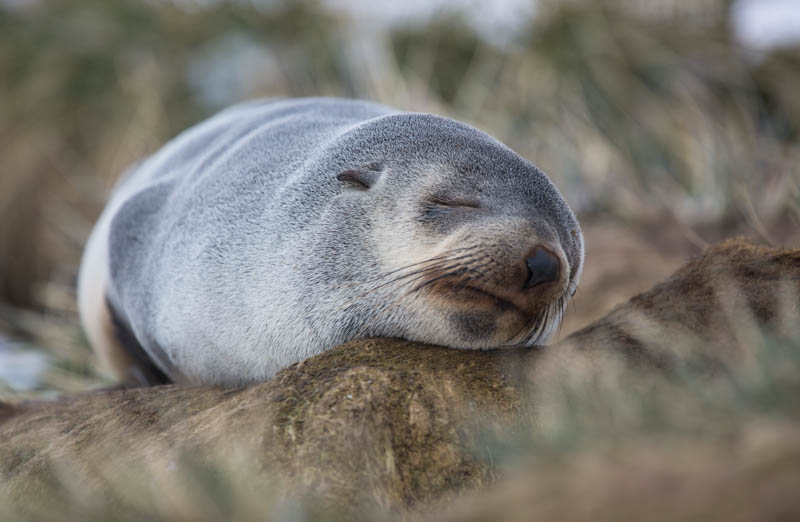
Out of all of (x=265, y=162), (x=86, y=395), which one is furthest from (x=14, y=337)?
(x=265, y=162)

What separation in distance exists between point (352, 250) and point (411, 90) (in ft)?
17.5

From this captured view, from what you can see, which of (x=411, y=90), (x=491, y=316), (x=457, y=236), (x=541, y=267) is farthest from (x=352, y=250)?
(x=411, y=90)

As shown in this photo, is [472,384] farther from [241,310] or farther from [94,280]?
[94,280]

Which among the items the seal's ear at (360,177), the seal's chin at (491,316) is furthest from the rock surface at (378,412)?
the seal's ear at (360,177)

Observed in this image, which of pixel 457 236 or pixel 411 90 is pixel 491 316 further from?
pixel 411 90

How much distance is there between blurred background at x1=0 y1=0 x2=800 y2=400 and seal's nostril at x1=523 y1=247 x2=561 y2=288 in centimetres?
350

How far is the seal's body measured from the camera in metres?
2.73

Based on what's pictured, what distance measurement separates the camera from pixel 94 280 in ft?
14.6

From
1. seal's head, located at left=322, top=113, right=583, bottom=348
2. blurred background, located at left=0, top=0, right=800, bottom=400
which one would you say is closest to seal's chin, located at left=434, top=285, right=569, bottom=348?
seal's head, located at left=322, top=113, right=583, bottom=348

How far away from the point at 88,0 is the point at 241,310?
7968 millimetres

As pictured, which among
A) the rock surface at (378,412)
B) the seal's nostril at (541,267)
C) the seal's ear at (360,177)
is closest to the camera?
the rock surface at (378,412)

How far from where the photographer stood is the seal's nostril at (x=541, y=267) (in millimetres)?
2652

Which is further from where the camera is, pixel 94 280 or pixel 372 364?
pixel 94 280

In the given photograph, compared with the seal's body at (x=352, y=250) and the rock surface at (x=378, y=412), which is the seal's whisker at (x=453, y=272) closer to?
the seal's body at (x=352, y=250)
